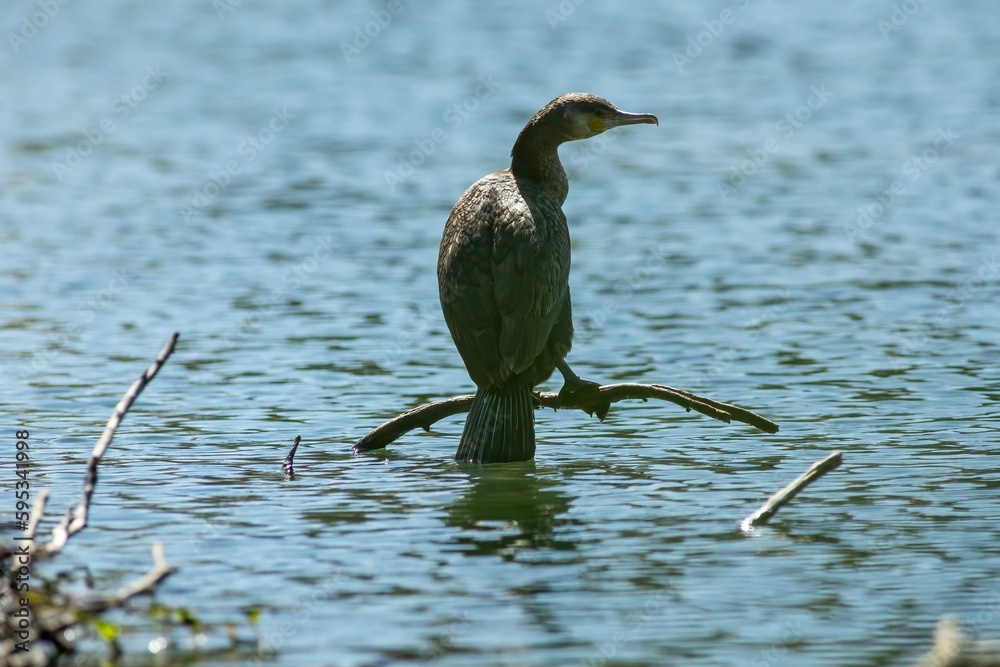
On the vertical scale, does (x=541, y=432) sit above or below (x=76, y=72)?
below

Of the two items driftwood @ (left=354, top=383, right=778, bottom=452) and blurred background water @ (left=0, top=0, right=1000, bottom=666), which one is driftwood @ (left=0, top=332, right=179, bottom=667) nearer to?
blurred background water @ (left=0, top=0, right=1000, bottom=666)

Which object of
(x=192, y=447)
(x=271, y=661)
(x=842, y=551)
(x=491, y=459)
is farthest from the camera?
(x=192, y=447)

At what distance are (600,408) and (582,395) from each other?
15 cm

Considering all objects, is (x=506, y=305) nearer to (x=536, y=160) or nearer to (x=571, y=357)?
(x=536, y=160)

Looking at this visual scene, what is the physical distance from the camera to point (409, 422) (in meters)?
8.73

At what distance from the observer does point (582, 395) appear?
8.26m

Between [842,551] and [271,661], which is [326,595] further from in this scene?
[842,551]

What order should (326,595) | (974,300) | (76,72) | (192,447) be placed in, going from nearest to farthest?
(326,595), (192,447), (974,300), (76,72)

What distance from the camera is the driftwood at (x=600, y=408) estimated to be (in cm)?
798

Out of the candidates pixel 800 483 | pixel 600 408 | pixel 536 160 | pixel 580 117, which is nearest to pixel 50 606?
pixel 800 483

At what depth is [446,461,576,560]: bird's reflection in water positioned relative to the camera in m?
7.27

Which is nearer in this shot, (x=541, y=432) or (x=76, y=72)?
(x=541, y=432)

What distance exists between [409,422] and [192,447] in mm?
1610

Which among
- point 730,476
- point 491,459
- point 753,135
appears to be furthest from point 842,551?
point 753,135
